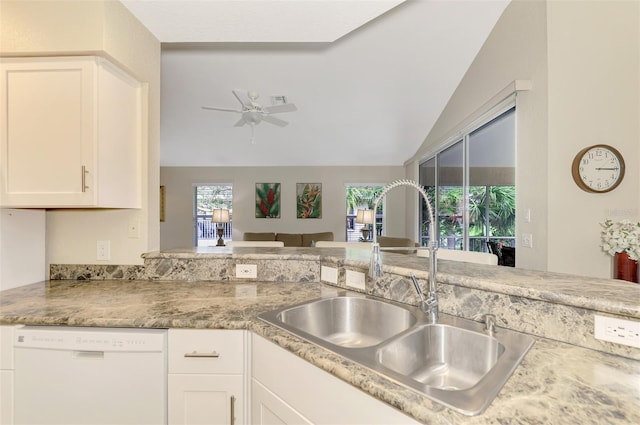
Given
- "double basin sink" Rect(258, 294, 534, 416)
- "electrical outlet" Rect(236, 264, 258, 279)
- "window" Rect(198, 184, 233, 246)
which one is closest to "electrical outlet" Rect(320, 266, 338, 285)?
"double basin sink" Rect(258, 294, 534, 416)

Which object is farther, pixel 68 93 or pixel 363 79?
pixel 363 79

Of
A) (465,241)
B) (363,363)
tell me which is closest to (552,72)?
(465,241)

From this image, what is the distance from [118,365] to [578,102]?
3324 mm

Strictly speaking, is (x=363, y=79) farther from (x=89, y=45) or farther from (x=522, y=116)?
(x=89, y=45)

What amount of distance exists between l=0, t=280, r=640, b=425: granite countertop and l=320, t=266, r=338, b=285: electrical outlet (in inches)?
2.1

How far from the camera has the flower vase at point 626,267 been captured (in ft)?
6.67

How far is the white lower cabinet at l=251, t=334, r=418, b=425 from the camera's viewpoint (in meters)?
0.70

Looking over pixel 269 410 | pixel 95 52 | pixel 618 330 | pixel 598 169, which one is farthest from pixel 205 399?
pixel 598 169

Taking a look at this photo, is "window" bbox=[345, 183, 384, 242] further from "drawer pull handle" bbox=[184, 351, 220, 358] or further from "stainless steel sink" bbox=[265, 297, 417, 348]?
"drawer pull handle" bbox=[184, 351, 220, 358]

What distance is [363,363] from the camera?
0.76 metres

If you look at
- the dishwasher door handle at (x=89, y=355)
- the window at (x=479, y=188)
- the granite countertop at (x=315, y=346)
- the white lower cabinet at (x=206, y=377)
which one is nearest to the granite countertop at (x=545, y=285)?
the granite countertop at (x=315, y=346)

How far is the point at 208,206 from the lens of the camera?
6.65m

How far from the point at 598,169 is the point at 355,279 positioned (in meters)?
2.22

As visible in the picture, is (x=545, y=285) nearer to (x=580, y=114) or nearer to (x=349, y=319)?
(x=349, y=319)
